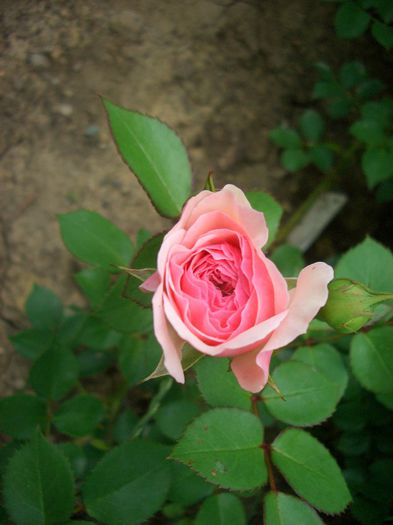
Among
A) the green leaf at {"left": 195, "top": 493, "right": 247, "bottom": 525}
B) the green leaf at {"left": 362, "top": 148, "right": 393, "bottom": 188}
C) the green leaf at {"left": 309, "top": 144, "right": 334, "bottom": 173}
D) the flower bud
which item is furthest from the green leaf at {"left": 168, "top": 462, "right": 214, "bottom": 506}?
the green leaf at {"left": 309, "top": 144, "right": 334, "bottom": 173}

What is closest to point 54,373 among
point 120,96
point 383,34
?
point 120,96

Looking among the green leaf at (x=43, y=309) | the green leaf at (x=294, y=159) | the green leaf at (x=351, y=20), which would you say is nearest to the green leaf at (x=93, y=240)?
the green leaf at (x=43, y=309)

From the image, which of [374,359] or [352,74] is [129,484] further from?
[352,74]

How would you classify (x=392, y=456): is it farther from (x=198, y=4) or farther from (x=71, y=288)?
(x=198, y=4)

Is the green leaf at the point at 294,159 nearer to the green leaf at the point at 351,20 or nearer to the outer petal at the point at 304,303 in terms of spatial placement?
the green leaf at the point at 351,20

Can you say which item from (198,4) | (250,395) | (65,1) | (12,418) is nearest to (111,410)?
(12,418)

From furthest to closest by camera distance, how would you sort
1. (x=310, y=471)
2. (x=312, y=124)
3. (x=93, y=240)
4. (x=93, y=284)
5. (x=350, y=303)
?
(x=312, y=124) → (x=93, y=284) → (x=93, y=240) → (x=310, y=471) → (x=350, y=303)
